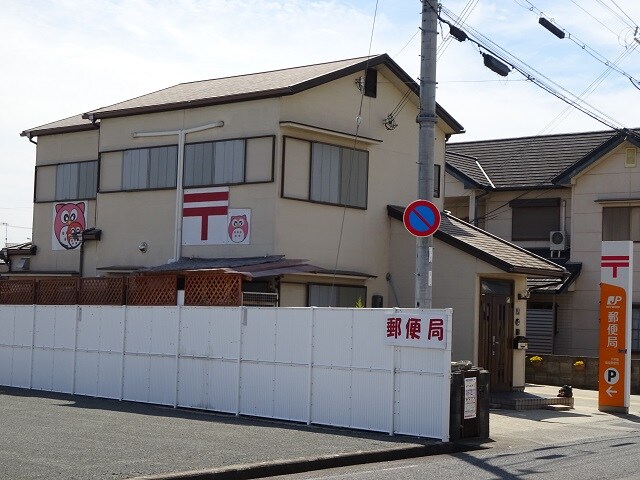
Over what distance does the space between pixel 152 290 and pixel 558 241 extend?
56.7 ft

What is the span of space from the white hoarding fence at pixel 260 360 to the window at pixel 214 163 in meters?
4.80

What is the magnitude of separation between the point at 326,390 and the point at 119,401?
5.53 meters

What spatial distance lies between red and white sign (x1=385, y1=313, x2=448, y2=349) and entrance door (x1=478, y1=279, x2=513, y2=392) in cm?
828

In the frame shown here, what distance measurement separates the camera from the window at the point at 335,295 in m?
23.6

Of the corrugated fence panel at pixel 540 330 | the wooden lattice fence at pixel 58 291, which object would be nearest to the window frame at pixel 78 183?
the wooden lattice fence at pixel 58 291

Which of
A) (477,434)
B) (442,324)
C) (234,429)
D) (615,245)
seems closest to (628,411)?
(615,245)

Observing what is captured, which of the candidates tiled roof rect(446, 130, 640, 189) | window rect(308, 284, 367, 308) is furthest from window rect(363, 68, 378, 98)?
tiled roof rect(446, 130, 640, 189)

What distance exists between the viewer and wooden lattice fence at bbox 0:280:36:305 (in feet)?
79.2

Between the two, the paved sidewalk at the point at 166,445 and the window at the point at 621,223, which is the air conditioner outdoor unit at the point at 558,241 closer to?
the window at the point at 621,223

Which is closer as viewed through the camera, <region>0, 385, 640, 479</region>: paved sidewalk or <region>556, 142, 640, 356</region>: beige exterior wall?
<region>0, 385, 640, 479</region>: paved sidewalk

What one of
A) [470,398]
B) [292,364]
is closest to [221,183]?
[292,364]

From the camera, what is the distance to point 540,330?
33531 mm

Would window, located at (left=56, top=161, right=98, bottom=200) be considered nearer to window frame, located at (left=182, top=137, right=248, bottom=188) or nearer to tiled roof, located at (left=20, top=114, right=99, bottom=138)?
tiled roof, located at (left=20, top=114, right=99, bottom=138)

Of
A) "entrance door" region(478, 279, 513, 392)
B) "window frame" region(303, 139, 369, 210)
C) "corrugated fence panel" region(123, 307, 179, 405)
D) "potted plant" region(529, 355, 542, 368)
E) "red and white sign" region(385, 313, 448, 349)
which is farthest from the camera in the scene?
"potted plant" region(529, 355, 542, 368)
